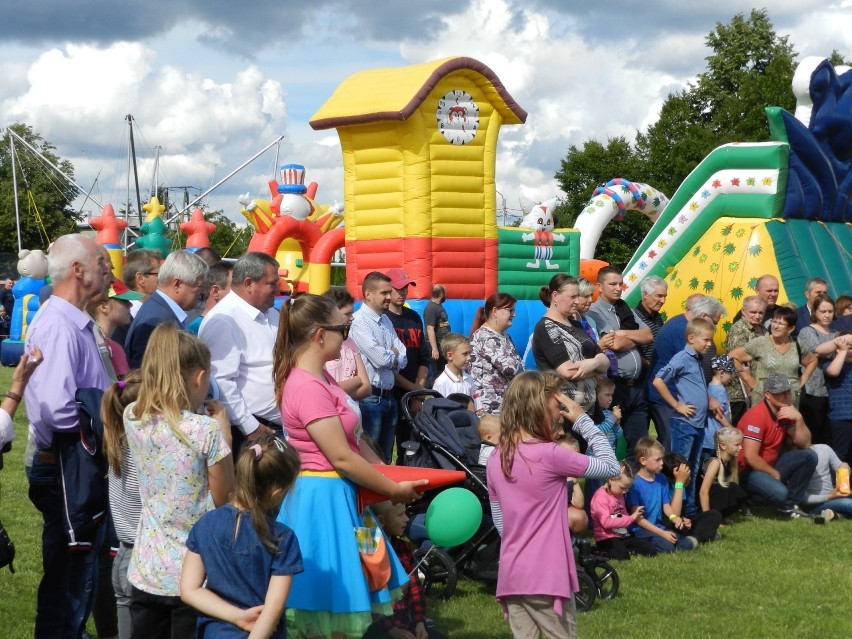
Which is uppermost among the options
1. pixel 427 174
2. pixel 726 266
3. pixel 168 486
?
pixel 427 174

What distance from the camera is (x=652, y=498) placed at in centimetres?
702

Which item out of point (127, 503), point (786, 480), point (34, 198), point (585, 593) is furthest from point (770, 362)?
point (34, 198)

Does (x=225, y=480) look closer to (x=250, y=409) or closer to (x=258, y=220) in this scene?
(x=250, y=409)

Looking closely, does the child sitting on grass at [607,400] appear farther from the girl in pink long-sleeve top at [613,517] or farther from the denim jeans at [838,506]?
the denim jeans at [838,506]

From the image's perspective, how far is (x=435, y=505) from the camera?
4.55 m

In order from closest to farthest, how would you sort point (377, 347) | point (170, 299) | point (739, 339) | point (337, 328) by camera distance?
point (337, 328)
point (170, 299)
point (377, 347)
point (739, 339)

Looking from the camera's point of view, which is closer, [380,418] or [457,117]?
[380,418]

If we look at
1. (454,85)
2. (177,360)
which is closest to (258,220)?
(454,85)

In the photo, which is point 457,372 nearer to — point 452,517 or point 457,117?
point 452,517

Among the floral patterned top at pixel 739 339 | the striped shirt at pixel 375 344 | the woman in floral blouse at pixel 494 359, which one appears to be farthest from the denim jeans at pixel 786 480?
the striped shirt at pixel 375 344

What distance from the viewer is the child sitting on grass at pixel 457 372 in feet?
23.0

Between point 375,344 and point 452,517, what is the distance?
2.46 metres

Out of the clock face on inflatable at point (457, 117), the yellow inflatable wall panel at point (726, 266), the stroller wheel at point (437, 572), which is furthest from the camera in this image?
the yellow inflatable wall panel at point (726, 266)

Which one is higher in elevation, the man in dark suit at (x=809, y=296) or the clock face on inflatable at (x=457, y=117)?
the clock face on inflatable at (x=457, y=117)
